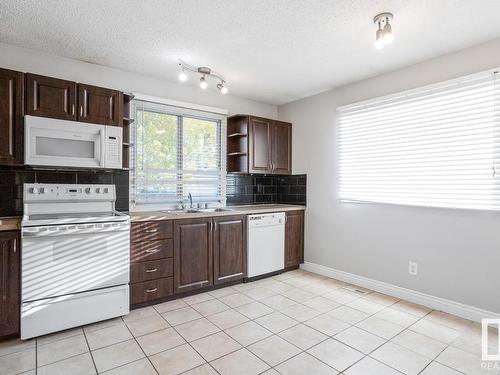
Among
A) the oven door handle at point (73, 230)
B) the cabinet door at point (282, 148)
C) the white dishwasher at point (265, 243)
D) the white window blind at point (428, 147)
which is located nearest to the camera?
the oven door handle at point (73, 230)

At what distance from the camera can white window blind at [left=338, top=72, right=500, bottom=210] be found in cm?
247

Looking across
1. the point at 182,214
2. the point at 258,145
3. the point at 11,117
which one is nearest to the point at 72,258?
the point at 182,214

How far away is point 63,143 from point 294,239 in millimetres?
2874

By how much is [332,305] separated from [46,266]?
8.20 ft

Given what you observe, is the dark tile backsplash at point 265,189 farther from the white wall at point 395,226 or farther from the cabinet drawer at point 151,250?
the cabinet drawer at point 151,250

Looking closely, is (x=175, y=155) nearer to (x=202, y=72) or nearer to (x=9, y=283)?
(x=202, y=72)

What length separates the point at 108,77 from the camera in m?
3.08

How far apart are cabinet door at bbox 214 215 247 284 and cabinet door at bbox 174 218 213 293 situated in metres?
0.09

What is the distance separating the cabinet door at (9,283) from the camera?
2109 millimetres

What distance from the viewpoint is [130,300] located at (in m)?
2.64

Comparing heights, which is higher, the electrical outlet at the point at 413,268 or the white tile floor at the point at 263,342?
the electrical outlet at the point at 413,268

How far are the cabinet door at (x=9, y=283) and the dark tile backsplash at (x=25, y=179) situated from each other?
0.55 meters

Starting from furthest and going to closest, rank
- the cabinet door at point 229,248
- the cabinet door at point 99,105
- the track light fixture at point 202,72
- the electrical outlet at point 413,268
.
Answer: the cabinet door at point 229,248 < the track light fixture at point 202,72 < the electrical outlet at point 413,268 < the cabinet door at point 99,105

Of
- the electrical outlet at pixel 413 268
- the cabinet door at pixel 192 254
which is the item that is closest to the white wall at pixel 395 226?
the electrical outlet at pixel 413 268
